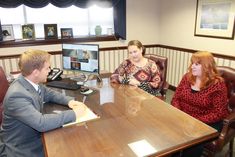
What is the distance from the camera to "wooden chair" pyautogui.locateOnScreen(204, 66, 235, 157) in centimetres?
169

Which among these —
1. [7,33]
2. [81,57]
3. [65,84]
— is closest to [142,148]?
[65,84]

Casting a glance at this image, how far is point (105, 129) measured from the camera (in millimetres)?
1310

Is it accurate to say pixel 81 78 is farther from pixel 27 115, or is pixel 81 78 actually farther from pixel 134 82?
pixel 27 115

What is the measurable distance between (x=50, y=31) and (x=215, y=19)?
8.49 ft

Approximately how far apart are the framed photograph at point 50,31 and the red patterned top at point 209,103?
8.16 ft

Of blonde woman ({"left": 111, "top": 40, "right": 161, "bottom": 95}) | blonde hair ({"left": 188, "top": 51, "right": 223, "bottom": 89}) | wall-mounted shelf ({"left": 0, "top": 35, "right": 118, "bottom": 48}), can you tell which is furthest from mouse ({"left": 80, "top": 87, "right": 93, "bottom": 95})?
wall-mounted shelf ({"left": 0, "top": 35, "right": 118, "bottom": 48})

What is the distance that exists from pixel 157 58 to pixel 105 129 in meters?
1.67

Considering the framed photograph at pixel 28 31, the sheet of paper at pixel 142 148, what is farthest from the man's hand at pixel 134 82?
the framed photograph at pixel 28 31

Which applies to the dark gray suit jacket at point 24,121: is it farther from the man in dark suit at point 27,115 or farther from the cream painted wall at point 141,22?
the cream painted wall at point 141,22

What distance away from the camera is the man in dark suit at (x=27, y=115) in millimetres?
1272

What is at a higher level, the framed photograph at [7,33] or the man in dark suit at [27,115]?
the framed photograph at [7,33]

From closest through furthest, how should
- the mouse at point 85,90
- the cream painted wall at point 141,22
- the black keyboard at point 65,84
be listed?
the mouse at point 85,90 → the black keyboard at point 65,84 → the cream painted wall at point 141,22

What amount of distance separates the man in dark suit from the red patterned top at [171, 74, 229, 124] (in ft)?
3.42

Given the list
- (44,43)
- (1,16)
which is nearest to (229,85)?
(44,43)
